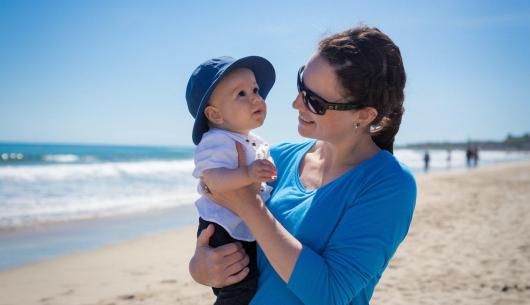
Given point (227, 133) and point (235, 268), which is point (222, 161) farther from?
point (235, 268)

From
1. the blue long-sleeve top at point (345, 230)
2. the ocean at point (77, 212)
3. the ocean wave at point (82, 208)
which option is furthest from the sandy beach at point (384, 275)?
the blue long-sleeve top at point (345, 230)

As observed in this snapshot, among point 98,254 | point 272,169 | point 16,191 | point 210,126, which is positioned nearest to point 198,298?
point 98,254

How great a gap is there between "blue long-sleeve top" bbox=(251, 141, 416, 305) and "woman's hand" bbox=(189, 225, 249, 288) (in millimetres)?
102

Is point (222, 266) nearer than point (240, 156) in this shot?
Yes

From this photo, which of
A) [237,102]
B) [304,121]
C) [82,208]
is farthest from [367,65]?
[82,208]

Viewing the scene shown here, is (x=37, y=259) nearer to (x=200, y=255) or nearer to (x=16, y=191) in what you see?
(x=200, y=255)

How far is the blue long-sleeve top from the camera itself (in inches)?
63.3

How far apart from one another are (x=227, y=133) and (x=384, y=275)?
16.8ft

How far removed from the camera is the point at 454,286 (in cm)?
603

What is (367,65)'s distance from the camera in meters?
1.76

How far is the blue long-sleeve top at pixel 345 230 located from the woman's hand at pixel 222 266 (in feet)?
0.34

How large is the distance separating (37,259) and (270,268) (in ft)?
21.1

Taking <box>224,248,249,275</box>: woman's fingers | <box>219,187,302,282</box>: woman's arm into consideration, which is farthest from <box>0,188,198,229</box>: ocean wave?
<box>219,187,302,282</box>: woman's arm

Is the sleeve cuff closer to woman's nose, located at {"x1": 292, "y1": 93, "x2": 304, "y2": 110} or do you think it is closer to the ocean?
woman's nose, located at {"x1": 292, "y1": 93, "x2": 304, "y2": 110}
